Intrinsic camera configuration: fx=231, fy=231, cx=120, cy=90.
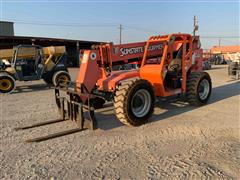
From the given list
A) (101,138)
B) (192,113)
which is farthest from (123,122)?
(192,113)

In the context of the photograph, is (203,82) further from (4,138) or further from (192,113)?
(4,138)

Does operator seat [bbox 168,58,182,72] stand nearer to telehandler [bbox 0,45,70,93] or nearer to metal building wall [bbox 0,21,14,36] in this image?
telehandler [bbox 0,45,70,93]

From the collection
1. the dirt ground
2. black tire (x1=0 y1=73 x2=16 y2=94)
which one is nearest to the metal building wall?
black tire (x1=0 y1=73 x2=16 y2=94)

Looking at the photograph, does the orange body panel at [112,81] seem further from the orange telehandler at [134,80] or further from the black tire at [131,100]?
the black tire at [131,100]

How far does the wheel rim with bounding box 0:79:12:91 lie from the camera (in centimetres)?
1032

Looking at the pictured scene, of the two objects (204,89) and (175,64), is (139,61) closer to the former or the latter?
(175,64)

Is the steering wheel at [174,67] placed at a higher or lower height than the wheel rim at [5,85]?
higher

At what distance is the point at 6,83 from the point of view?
10.4m

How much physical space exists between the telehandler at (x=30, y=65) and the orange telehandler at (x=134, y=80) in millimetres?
5374

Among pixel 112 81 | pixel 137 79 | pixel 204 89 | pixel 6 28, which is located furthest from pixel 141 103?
pixel 6 28

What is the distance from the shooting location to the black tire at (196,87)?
22.7 ft

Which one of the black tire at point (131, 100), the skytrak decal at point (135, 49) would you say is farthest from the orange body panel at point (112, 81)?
the skytrak decal at point (135, 49)

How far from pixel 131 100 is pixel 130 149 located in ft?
4.28

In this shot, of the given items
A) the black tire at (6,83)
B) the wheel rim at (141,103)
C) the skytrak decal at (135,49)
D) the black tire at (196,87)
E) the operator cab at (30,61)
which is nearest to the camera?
the wheel rim at (141,103)
